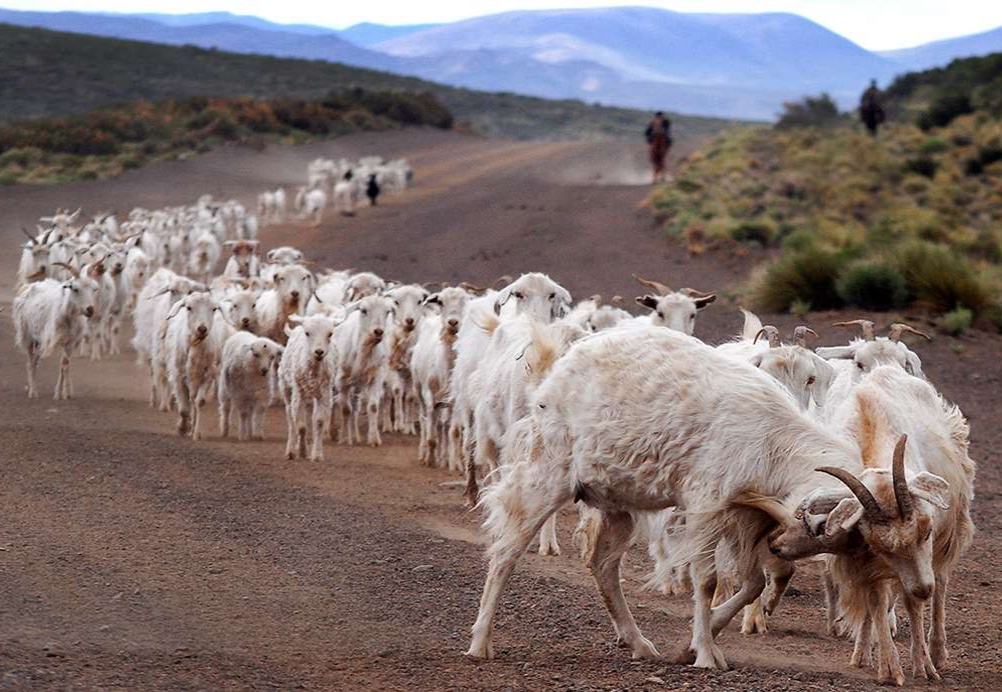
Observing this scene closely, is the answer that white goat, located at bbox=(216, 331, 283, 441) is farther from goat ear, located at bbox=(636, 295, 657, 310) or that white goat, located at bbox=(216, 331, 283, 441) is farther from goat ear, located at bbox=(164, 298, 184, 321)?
goat ear, located at bbox=(636, 295, 657, 310)

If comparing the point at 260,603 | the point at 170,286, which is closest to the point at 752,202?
the point at 170,286

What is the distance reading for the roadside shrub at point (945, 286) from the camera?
2394 cm

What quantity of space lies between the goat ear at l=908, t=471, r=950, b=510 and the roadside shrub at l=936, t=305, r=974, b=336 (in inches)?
634

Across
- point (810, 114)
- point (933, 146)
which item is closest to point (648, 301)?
point (933, 146)

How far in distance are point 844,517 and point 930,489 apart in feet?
1.49

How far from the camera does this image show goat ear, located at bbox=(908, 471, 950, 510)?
7301mm

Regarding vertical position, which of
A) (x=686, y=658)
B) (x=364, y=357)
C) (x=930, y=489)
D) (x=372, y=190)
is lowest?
(x=372, y=190)

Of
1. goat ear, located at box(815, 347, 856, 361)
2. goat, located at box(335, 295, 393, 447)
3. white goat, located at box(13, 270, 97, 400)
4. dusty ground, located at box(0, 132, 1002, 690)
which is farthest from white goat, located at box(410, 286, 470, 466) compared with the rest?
white goat, located at box(13, 270, 97, 400)

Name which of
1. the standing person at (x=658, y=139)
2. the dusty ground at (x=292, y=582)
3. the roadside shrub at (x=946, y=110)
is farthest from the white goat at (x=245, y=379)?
the roadside shrub at (x=946, y=110)

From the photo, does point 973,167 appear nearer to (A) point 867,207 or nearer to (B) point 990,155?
(B) point 990,155

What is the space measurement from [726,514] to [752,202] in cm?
Answer: 3052

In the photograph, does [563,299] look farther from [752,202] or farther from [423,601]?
[752,202]

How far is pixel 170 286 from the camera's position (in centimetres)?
1903

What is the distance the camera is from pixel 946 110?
49969mm
